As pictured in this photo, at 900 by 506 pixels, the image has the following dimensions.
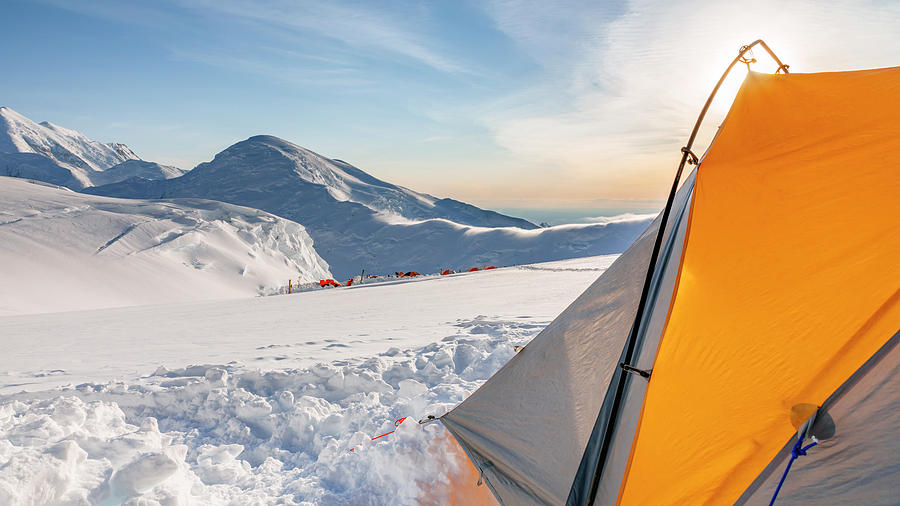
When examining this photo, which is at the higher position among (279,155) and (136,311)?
(279,155)

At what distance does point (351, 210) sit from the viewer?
124 m

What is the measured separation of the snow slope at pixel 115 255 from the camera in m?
23.4

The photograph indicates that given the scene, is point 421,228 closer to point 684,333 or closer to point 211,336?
point 211,336

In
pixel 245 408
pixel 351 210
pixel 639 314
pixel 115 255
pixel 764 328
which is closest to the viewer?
pixel 764 328

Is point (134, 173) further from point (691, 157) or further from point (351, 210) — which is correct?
point (691, 157)

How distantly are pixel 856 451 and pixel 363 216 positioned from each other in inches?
4844

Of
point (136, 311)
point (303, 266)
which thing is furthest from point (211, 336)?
point (303, 266)

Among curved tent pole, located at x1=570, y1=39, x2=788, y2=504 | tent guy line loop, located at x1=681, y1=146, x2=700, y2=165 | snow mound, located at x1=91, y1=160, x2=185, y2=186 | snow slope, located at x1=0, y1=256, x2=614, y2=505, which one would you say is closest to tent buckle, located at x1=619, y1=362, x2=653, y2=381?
curved tent pole, located at x1=570, y1=39, x2=788, y2=504

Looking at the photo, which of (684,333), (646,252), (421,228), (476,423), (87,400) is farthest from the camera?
(421,228)

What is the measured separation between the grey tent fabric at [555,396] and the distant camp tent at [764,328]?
0.02 meters

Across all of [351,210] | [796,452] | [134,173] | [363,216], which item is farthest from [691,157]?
[134,173]

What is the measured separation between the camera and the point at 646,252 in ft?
9.73

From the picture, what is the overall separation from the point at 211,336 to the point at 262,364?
3571mm

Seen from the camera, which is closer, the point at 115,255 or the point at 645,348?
the point at 645,348
